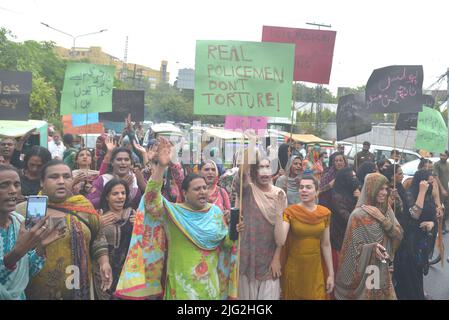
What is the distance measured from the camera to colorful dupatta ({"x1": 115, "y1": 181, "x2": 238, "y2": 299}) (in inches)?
154

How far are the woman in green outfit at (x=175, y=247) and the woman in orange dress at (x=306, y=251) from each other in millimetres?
589

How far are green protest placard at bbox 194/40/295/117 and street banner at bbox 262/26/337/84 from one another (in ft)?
5.40

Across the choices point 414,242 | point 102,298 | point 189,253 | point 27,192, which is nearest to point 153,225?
point 189,253

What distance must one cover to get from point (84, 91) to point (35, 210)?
12.9 feet

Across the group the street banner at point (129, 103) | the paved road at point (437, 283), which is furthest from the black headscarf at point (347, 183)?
the street banner at point (129, 103)

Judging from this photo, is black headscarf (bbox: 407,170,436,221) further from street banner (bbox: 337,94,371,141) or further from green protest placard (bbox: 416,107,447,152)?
street banner (bbox: 337,94,371,141)

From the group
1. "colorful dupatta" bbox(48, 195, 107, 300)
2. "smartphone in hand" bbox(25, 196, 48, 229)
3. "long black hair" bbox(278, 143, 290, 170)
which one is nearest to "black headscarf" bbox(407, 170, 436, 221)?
"long black hair" bbox(278, 143, 290, 170)

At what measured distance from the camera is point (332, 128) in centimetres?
4012

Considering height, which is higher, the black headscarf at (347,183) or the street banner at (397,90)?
the street banner at (397,90)

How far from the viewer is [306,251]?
438cm

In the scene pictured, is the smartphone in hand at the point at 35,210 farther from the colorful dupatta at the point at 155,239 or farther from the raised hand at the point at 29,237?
the colorful dupatta at the point at 155,239

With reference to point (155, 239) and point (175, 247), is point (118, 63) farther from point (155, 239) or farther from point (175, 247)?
point (175, 247)

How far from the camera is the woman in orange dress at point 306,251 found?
4.38m

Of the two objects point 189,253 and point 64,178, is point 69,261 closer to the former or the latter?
point 64,178
